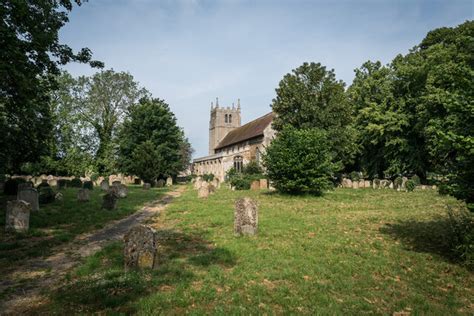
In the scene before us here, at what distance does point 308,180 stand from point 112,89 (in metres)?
35.2

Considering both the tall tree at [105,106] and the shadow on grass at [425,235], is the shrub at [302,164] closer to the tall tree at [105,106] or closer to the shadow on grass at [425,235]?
the shadow on grass at [425,235]

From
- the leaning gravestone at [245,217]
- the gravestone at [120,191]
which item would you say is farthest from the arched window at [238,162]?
the leaning gravestone at [245,217]

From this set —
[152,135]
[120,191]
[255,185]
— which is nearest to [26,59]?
[120,191]

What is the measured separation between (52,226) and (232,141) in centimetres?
4795

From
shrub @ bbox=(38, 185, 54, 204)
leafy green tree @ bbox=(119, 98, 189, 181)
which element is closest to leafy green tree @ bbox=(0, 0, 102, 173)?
shrub @ bbox=(38, 185, 54, 204)

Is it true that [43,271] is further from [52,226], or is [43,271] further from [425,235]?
[425,235]

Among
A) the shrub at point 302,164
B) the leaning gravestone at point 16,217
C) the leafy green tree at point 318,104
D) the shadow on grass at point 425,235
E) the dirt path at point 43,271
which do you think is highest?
the leafy green tree at point 318,104

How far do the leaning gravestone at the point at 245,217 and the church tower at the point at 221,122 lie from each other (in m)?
65.2

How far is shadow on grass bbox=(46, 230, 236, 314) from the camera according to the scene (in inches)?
192

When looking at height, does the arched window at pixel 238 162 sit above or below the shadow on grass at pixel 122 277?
above

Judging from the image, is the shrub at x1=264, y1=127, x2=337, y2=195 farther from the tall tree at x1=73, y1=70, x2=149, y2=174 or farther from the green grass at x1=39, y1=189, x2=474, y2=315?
the tall tree at x1=73, y1=70, x2=149, y2=174

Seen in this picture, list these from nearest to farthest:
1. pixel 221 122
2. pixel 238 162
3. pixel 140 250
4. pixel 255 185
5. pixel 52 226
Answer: pixel 140 250
pixel 52 226
pixel 255 185
pixel 238 162
pixel 221 122

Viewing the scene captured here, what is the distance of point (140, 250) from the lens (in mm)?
6383

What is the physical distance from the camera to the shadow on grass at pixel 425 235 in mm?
8016
